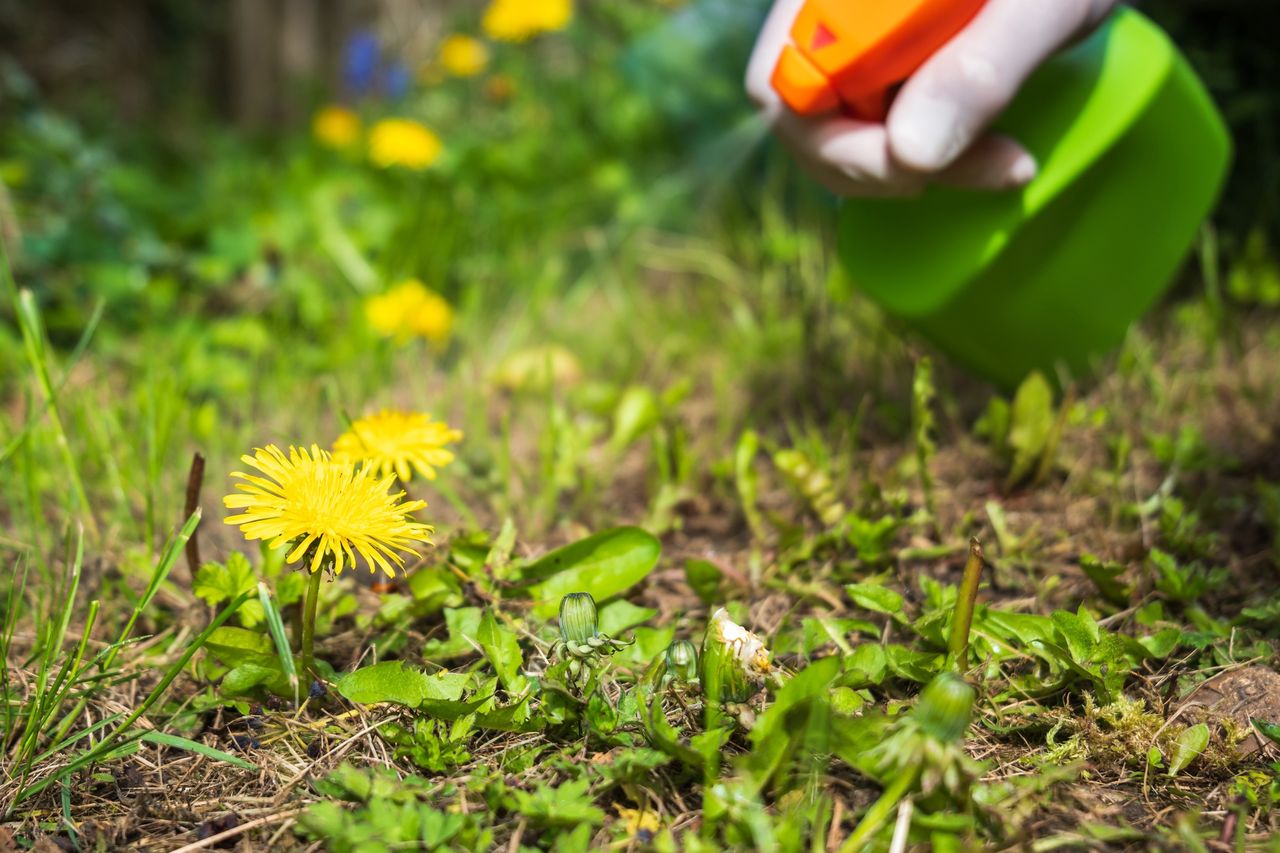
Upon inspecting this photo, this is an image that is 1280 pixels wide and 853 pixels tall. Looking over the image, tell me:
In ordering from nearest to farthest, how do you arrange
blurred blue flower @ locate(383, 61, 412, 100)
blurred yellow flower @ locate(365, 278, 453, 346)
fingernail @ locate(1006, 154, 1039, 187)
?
fingernail @ locate(1006, 154, 1039, 187), blurred yellow flower @ locate(365, 278, 453, 346), blurred blue flower @ locate(383, 61, 412, 100)

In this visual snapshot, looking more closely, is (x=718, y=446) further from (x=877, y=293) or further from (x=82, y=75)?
(x=82, y=75)

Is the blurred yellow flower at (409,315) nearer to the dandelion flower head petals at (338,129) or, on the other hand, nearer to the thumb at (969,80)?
the dandelion flower head petals at (338,129)

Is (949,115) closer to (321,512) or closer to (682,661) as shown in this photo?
(682,661)

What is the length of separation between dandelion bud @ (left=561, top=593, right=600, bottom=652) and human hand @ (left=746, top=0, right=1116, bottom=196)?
627 mm

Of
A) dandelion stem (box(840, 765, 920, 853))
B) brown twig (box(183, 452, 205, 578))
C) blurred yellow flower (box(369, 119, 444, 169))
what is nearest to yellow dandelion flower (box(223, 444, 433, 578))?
brown twig (box(183, 452, 205, 578))

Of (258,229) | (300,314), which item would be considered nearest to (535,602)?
(300,314)

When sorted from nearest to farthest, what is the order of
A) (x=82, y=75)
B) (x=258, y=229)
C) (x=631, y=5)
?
1. (x=258, y=229)
2. (x=631, y=5)
3. (x=82, y=75)

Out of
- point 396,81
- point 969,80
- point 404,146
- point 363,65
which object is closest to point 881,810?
point 969,80

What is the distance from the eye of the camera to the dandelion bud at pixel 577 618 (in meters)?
1.04

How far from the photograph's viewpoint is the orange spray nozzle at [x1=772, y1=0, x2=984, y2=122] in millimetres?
1215

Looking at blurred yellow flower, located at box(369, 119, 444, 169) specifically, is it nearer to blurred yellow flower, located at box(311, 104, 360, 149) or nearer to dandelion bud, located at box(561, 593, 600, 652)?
blurred yellow flower, located at box(311, 104, 360, 149)

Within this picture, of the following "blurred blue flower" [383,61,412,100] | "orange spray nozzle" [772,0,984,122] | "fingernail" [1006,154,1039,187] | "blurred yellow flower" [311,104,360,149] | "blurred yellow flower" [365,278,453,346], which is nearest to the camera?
"orange spray nozzle" [772,0,984,122]

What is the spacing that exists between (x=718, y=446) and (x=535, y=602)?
0.56 metres

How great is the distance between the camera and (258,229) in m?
2.36
